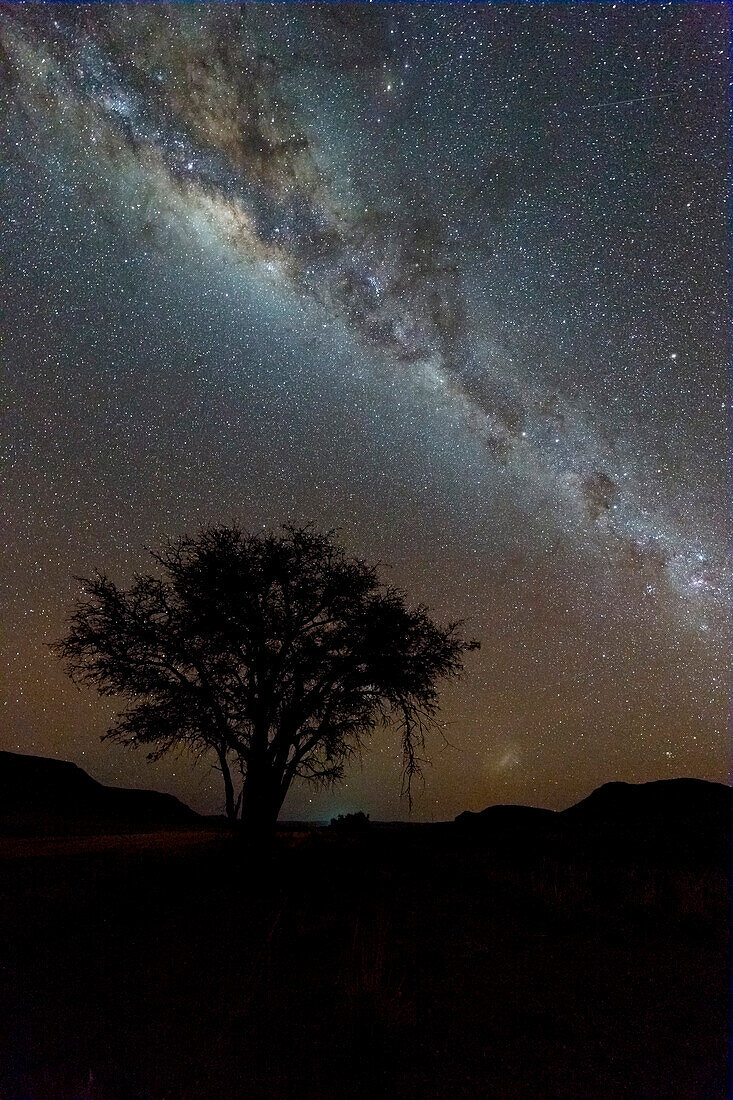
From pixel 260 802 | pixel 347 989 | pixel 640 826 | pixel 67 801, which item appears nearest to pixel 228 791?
pixel 260 802

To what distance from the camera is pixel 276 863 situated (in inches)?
504

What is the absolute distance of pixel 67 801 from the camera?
4466cm

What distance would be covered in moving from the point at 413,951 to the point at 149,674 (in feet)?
32.0

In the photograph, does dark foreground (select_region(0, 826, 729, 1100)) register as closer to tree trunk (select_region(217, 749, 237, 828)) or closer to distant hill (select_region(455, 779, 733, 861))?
tree trunk (select_region(217, 749, 237, 828))

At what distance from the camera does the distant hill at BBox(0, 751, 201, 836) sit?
32875 mm

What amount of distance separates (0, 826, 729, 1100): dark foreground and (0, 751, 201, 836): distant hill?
20.7 metres

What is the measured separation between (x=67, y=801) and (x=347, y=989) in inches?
1777

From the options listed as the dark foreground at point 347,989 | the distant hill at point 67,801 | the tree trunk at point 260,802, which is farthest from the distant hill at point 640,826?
the distant hill at point 67,801

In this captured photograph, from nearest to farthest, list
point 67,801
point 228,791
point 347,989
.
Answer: point 347,989, point 228,791, point 67,801

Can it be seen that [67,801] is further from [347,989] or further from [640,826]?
[347,989]

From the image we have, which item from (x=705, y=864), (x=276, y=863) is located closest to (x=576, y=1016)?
(x=276, y=863)

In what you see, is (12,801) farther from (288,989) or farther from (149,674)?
(288,989)

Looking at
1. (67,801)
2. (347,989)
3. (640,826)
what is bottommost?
(347,989)

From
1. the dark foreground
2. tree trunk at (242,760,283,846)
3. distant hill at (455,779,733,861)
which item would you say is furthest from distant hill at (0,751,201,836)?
the dark foreground
